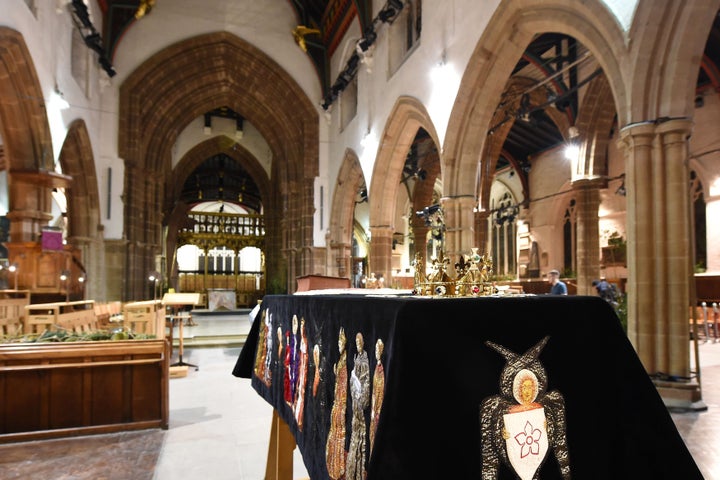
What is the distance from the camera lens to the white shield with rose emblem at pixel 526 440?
116 centimetres

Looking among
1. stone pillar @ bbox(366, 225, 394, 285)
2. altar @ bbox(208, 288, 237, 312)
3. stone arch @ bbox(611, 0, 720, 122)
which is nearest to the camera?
stone arch @ bbox(611, 0, 720, 122)

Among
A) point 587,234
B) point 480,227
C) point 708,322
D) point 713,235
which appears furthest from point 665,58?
point 480,227

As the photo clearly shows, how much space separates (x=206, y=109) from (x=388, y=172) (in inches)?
322

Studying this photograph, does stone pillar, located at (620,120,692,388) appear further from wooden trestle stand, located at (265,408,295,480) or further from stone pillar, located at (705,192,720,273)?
stone pillar, located at (705,192,720,273)

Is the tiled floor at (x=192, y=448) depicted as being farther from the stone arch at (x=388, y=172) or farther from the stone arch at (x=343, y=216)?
the stone arch at (x=343, y=216)

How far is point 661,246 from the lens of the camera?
448 centimetres

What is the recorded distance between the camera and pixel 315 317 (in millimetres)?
1789

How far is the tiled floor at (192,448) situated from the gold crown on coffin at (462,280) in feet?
6.67

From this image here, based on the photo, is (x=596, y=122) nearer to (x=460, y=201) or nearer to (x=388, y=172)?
(x=460, y=201)

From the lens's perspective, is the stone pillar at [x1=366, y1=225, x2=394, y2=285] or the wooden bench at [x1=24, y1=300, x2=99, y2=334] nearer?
the wooden bench at [x1=24, y1=300, x2=99, y2=334]

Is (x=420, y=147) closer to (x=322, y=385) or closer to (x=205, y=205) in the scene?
(x=322, y=385)

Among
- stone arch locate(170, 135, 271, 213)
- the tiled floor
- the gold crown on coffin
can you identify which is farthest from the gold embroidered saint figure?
stone arch locate(170, 135, 271, 213)

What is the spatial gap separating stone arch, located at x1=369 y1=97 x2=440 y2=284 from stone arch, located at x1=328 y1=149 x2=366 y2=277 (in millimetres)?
2596

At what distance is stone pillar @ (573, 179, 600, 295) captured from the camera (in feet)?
34.8
